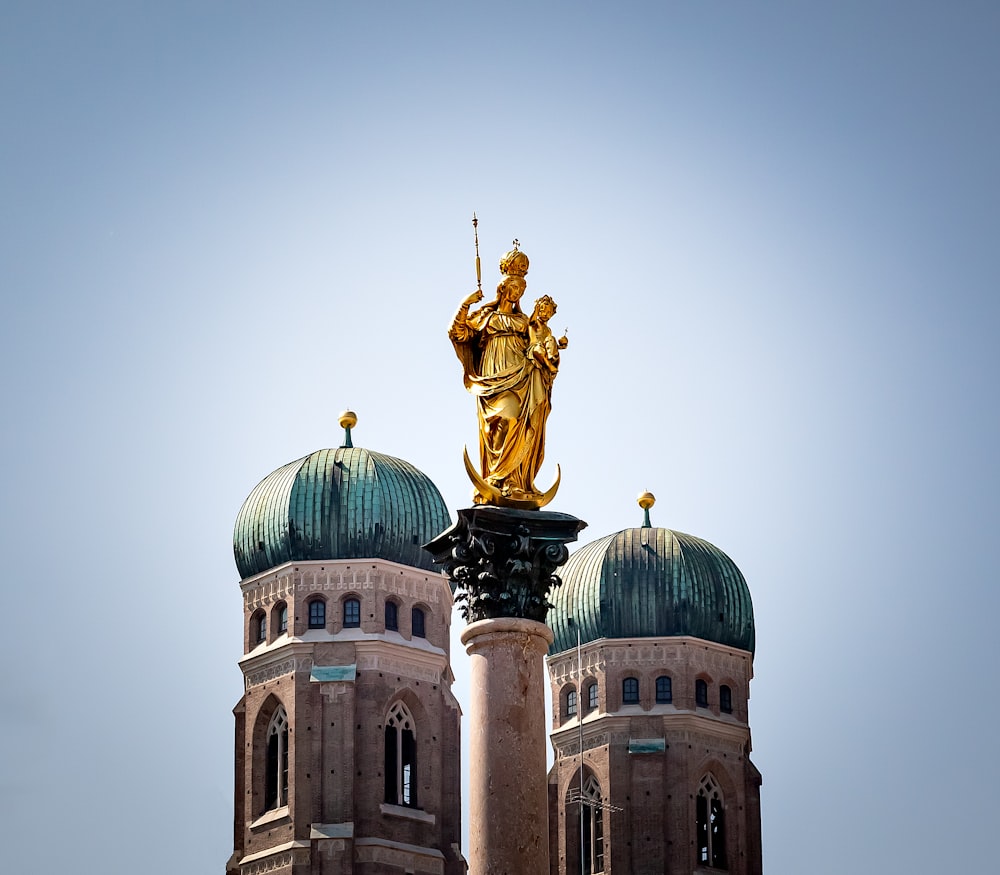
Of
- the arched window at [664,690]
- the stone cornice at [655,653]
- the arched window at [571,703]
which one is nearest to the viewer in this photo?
the stone cornice at [655,653]

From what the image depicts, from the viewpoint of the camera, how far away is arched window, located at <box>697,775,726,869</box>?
98.1m

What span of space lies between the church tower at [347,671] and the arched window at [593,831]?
629 cm

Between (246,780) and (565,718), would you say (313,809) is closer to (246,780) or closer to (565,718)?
(246,780)

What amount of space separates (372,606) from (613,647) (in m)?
9.93

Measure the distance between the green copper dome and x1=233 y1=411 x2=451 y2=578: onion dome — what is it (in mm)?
6447

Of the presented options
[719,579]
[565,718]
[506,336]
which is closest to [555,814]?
[565,718]

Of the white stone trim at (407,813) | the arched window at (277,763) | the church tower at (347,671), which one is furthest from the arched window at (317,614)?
the white stone trim at (407,813)

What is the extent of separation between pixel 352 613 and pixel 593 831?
477 inches

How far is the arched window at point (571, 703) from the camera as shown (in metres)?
100

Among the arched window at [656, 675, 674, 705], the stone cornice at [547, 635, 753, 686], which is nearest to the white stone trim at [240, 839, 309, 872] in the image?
the stone cornice at [547, 635, 753, 686]

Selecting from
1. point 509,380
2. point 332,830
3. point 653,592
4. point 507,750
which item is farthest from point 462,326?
point 653,592

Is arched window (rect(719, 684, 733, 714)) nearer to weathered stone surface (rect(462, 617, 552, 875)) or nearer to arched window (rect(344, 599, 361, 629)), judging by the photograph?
arched window (rect(344, 599, 361, 629))

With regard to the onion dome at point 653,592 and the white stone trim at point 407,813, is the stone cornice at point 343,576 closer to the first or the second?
the onion dome at point 653,592

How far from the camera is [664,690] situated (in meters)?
98.8
